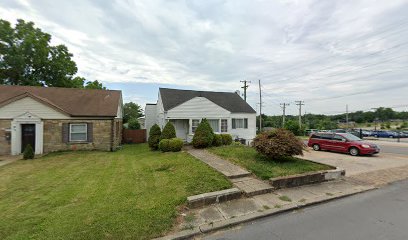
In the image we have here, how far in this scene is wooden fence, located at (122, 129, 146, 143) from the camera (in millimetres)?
20219

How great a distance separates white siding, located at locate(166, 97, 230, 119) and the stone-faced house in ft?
15.7

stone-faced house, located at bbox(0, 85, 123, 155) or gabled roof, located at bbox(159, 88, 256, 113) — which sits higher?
gabled roof, located at bbox(159, 88, 256, 113)

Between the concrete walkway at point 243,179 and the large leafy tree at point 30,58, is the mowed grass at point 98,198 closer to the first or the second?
the concrete walkway at point 243,179

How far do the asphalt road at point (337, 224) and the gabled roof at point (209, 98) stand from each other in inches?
542

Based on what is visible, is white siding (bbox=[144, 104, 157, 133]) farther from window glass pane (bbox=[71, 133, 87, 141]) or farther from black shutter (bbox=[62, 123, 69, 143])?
black shutter (bbox=[62, 123, 69, 143])

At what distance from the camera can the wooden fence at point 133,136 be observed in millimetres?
20219

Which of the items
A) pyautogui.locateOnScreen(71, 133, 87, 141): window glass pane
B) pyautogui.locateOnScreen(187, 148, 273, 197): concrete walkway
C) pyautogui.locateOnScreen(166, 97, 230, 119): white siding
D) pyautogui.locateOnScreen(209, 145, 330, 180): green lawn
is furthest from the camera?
pyautogui.locateOnScreen(166, 97, 230, 119): white siding

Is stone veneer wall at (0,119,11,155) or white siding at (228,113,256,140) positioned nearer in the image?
stone veneer wall at (0,119,11,155)

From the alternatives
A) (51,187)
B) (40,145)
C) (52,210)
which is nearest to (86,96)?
(40,145)

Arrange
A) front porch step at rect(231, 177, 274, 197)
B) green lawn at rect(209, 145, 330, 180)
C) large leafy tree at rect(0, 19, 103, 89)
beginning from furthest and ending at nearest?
large leafy tree at rect(0, 19, 103, 89) < green lawn at rect(209, 145, 330, 180) < front porch step at rect(231, 177, 274, 197)

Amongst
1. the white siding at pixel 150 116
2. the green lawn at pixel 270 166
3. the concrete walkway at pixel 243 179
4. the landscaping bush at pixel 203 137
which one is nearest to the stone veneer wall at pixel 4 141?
the white siding at pixel 150 116

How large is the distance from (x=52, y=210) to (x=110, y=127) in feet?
35.1

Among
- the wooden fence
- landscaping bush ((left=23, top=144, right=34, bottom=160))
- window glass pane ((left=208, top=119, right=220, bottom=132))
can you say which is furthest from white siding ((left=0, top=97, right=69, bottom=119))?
window glass pane ((left=208, top=119, right=220, bottom=132))

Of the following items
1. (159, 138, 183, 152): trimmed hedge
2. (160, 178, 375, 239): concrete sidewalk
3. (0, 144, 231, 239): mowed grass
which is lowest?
(160, 178, 375, 239): concrete sidewalk
